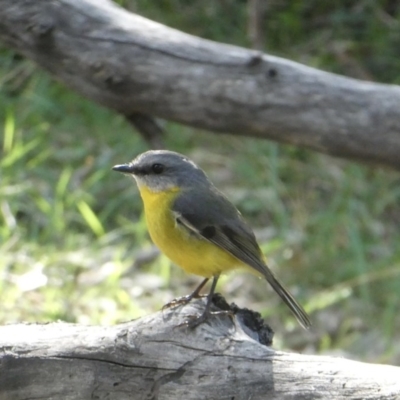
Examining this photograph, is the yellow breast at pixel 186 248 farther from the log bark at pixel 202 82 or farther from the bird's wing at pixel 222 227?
the log bark at pixel 202 82

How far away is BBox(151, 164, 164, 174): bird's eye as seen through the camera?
13.3 ft

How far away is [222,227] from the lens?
3.96 meters

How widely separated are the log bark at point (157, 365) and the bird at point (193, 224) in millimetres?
546

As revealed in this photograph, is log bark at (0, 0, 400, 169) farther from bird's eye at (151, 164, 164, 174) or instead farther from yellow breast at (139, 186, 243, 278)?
yellow breast at (139, 186, 243, 278)

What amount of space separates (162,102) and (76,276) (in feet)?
5.19

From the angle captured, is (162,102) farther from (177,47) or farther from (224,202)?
(224,202)

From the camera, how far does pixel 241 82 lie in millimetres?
4547

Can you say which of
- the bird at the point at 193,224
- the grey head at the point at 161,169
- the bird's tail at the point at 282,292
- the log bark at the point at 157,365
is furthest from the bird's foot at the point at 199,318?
the grey head at the point at 161,169

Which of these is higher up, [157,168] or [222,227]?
[157,168]

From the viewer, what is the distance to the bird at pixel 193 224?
12.6ft

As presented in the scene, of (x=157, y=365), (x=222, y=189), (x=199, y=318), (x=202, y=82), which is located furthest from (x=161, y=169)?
(x=222, y=189)

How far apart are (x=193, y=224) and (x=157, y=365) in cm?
93

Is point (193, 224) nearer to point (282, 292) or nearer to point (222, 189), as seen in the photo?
point (282, 292)

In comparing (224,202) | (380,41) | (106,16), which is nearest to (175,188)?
(224,202)
